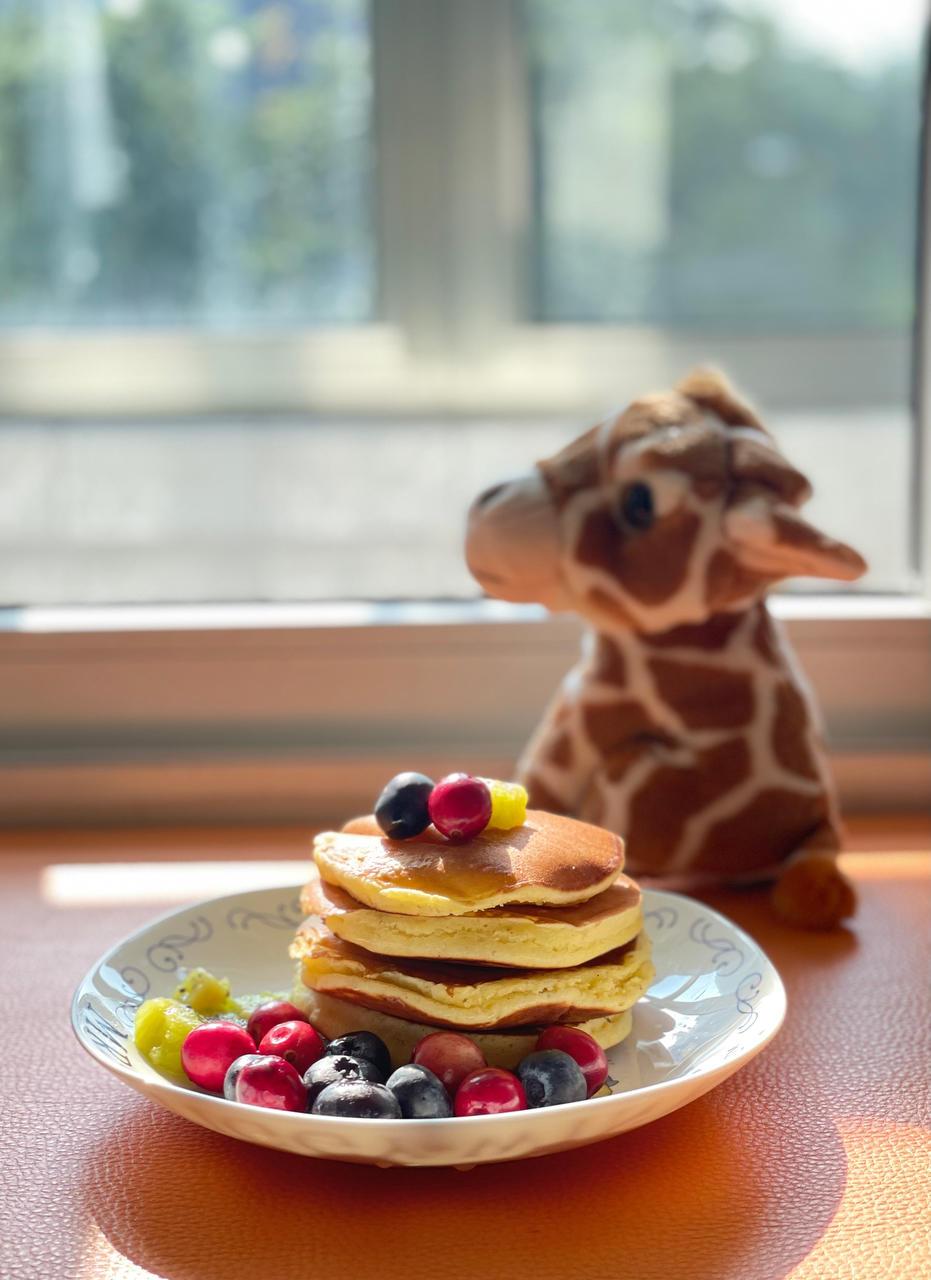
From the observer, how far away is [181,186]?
1.38m

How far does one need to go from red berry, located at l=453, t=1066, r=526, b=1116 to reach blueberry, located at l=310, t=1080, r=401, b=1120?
1.2 inches

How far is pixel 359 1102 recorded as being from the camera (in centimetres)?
62

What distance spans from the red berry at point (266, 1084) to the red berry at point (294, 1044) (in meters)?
0.04

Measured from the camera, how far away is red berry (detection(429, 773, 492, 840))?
715mm

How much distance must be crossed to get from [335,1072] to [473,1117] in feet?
0.30

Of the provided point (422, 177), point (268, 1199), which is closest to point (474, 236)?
point (422, 177)

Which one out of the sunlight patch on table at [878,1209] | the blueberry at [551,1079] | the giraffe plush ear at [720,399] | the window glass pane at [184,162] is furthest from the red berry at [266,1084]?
the window glass pane at [184,162]

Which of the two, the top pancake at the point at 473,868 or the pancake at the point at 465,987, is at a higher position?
the top pancake at the point at 473,868

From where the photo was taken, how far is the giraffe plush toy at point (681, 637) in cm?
98

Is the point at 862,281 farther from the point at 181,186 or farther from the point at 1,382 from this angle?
the point at 1,382

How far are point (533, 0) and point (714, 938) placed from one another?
97 cm

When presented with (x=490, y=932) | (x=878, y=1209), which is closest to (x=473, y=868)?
(x=490, y=932)

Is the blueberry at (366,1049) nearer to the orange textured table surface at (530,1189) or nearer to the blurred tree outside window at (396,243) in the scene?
the orange textured table surface at (530,1189)

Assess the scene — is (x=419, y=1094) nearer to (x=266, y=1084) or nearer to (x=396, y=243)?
(x=266, y=1084)
